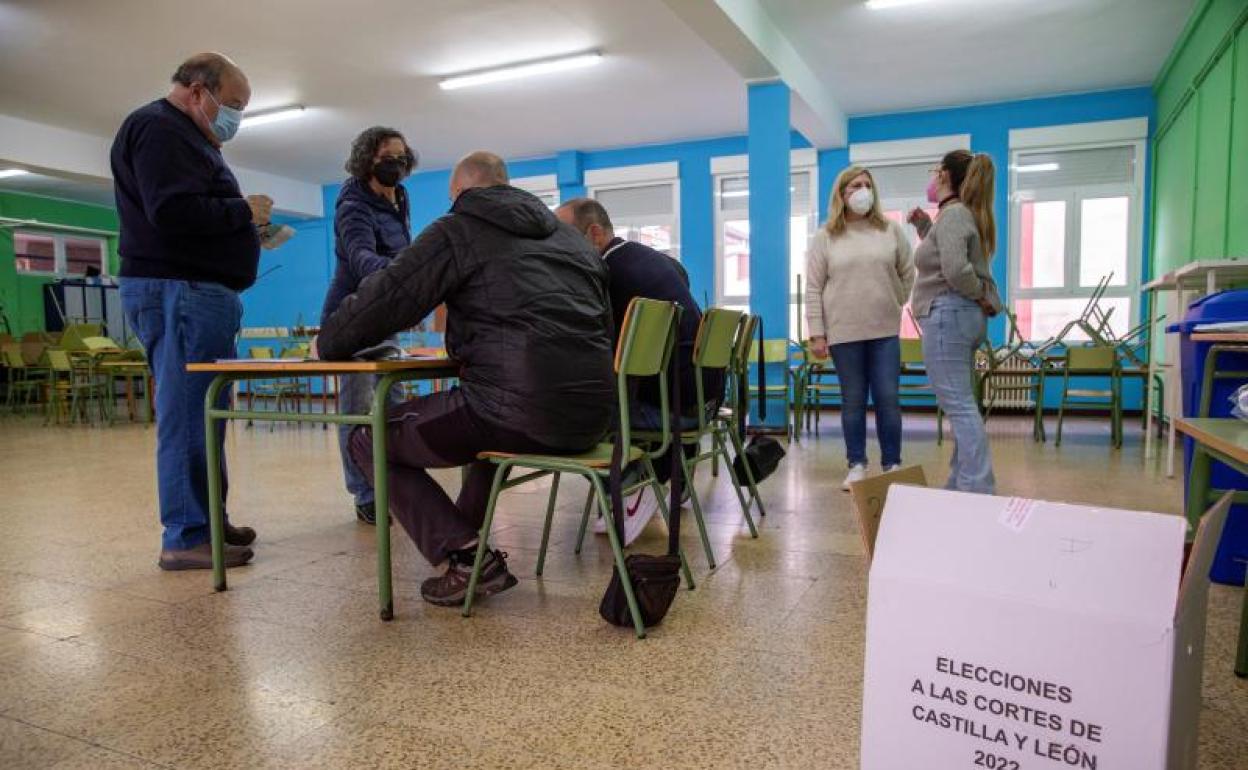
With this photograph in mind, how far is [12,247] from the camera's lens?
10.9 m

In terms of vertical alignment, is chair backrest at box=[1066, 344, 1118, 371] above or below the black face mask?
below

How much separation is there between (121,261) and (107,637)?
3.59ft

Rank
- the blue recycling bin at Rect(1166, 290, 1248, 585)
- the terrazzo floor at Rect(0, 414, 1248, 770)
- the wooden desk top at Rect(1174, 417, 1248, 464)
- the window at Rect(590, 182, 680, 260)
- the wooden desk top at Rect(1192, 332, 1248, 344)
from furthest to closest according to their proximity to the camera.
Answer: the window at Rect(590, 182, 680, 260)
the blue recycling bin at Rect(1166, 290, 1248, 585)
the wooden desk top at Rect(1192, 332, 1248, 344)
the terrazzo floor at Rect(0, 414, 1248, 770)
the wooden desk top at Rect(1174, 417, 1248, 464)

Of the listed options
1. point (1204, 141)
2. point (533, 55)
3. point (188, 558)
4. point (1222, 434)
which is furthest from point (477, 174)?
point (1204, 141)

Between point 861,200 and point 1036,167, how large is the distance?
5.27 meters

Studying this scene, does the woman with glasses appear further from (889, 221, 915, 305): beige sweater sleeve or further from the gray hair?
(889, 221, 915, 305): beige sweater sleeve

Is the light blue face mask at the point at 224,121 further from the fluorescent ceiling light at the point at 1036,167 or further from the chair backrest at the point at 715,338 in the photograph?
the fluorescent ceiling light at the point at 1036,167

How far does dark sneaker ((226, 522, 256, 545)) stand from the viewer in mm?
2562

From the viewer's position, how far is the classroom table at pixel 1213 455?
3.99 feet

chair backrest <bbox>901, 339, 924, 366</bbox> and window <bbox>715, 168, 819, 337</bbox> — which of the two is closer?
chair backrest <bbox>901, 339, 924, 366</bbox>

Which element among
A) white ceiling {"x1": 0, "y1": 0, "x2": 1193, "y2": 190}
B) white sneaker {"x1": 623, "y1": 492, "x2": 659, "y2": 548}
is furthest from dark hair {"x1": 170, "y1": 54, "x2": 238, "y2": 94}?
white ceiling {"x1": 0, "y1": 0, "x2": 1193, "y2": 190}

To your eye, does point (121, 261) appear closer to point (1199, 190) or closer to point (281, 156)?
point (1199, 190)

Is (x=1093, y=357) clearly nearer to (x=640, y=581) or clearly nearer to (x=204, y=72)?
(x=640, y=581)

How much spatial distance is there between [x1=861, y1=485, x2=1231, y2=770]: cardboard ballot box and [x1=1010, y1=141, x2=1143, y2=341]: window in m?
7.64
